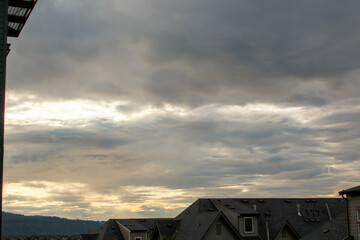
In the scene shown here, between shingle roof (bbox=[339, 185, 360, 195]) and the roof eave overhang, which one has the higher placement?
the roof eave overhang

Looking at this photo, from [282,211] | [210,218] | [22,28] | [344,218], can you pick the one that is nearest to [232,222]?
[210,218]

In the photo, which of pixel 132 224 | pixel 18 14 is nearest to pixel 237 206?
pixel 132 224

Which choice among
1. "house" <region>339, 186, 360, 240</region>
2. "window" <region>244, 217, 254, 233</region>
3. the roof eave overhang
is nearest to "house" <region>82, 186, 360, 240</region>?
"window" <region>244, 217, 254, 233</region>

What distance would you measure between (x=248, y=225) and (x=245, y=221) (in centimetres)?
61

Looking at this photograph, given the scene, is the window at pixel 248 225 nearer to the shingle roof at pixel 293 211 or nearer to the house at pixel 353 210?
the shingle roof at pixel 293 211

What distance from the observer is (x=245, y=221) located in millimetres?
52312

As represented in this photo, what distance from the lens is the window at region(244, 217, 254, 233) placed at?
52.2 m

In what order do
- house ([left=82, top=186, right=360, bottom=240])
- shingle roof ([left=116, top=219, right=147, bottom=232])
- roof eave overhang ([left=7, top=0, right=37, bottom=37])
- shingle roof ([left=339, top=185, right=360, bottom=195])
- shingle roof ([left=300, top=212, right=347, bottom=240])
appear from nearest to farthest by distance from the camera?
roof eave overhang ([left=7, top=0, right=37, bottom=37])
shingle roof ([left=339, top=185, right=360, bottom=195])
shingle roof ([left=300, top=212, right=347, bottom=240])
house ([left=82, top=186, right=360, bottom=240])
shingle roof ([left=116, top=219, right=147, bottom=232])

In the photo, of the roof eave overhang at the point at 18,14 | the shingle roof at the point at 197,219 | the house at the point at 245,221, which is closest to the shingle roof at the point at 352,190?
the house at the point at 245,221

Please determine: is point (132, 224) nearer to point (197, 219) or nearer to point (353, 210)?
point (197, 219)

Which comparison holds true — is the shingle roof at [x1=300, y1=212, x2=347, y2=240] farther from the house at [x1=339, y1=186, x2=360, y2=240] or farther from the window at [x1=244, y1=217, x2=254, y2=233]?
the window at [x1=244, y1=217, x2=254, y2=233]

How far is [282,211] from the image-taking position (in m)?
58.9

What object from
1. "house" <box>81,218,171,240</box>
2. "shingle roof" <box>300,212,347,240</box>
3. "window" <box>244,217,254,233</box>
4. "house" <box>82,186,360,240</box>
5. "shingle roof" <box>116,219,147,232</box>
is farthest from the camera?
"shingle roof" <box>116,219,147,232</box>

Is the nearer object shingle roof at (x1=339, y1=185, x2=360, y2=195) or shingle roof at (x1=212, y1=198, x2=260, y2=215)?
shingle roof at (x1=339, y1=185, x2=360, y2=195)
